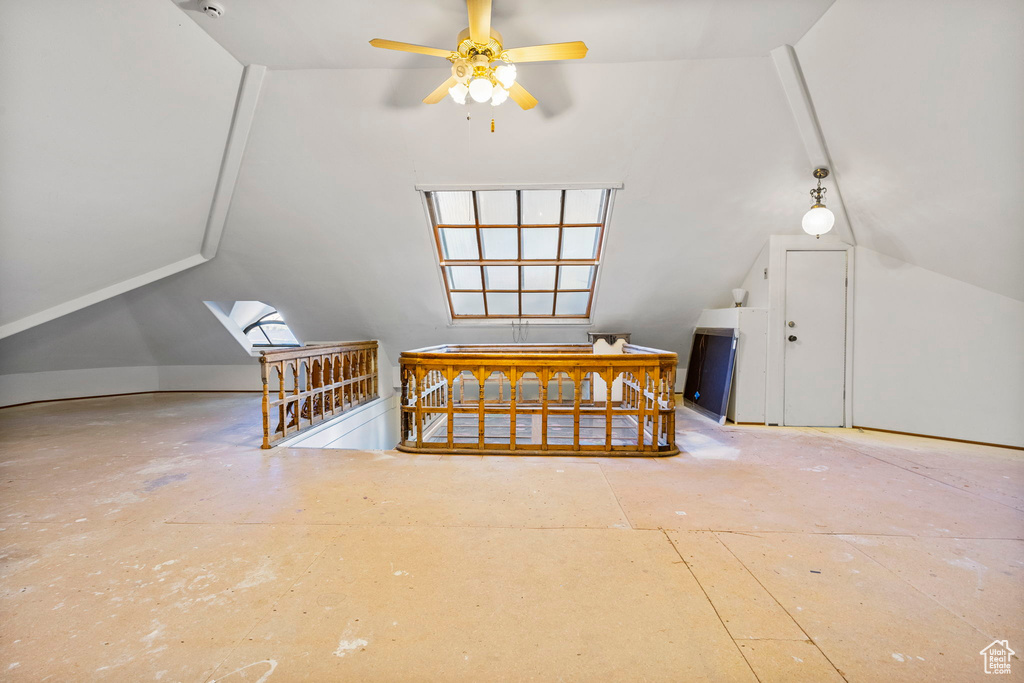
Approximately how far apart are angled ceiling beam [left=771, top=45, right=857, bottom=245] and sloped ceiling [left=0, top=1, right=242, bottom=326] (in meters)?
4.68

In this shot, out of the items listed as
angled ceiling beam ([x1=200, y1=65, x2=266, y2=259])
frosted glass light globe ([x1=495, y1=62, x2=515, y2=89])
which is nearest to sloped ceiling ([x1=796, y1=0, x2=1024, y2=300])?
frosted glass light globe ([x1=495, y1=62, x2=515, y2=89])

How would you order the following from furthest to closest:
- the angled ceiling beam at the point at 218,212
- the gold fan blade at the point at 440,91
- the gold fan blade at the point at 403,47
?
1. the angled ceiling beam at the point at 218,212
2. the gold fan blade at the point at 440,91
3. the gold fan blade at the point at 403,47

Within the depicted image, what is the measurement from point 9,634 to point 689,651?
2344 millimetres

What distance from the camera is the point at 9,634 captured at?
56.5 inches

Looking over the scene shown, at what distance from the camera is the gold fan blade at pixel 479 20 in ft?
7.22

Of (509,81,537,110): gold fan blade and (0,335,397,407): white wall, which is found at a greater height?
(509,81,537,110): gold fan blade

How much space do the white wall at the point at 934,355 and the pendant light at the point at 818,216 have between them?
3.33 ft

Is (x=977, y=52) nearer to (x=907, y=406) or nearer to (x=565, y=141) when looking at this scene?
(x=565, y=141)

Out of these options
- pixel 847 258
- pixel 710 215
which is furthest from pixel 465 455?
pixel 847 258

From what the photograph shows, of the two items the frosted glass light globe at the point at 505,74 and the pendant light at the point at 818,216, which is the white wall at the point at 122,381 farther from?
the pendant light at the point at 818,216

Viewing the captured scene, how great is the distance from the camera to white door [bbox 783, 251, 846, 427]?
4.60 m

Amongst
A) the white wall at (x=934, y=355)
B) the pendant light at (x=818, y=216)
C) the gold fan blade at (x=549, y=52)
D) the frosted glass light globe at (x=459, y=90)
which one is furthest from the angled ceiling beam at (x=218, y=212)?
the white wall at (x=934, y=355)

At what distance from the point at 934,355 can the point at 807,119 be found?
2.62 meters

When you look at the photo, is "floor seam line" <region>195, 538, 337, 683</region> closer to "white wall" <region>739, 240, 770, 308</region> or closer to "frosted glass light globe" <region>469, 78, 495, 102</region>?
"frosted glass light globe" <region>469, 78, 495, 102</region>
